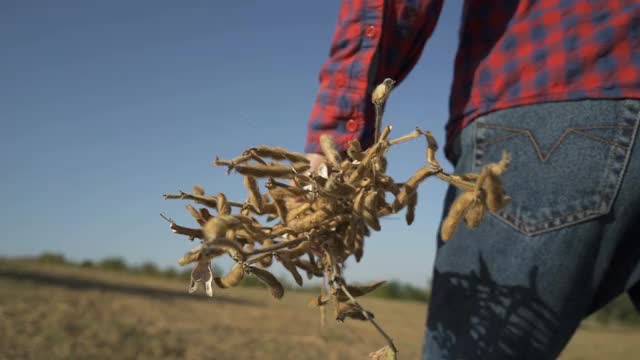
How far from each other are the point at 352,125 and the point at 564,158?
380mm

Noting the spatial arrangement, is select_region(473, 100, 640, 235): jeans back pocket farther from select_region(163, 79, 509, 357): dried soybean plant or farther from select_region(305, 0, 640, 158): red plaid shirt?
select_region(163, 79, 509, 357): dried soybean plant

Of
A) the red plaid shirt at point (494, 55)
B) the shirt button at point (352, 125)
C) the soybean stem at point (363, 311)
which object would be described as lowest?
the soybean stem at point (363, 311)

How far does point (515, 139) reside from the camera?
100 centimetres

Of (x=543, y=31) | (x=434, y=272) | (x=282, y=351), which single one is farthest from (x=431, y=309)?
(x=282, y=351)

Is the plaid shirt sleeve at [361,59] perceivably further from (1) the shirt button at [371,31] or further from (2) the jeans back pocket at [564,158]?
(2) the jeans back pocket at [564,158]

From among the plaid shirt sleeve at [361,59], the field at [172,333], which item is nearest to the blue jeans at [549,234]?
the plaid shirt sleeve at [361,59]

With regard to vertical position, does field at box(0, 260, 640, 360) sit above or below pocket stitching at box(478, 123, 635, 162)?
below

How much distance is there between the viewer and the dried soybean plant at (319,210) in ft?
2.34

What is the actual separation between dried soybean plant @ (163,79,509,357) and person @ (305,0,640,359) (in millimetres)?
160

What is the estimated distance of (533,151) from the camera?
3.23 feet

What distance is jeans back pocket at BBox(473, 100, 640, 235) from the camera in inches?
36.4

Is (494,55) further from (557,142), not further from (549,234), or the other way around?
(549,234)

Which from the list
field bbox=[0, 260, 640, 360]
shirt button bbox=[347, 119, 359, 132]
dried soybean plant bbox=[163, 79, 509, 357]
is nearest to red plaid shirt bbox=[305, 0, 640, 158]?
shirt button bbox=[347, 119, 359, 132]

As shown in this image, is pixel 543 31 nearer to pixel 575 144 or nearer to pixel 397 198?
pixel 575 144
